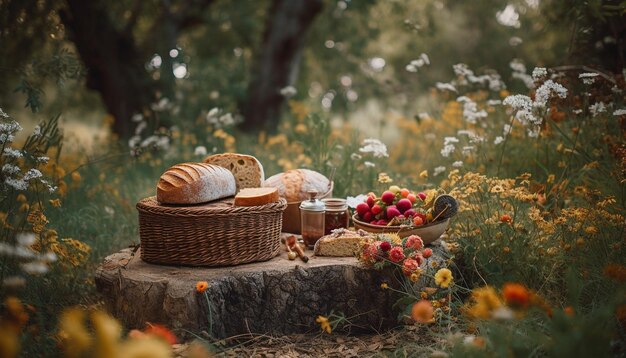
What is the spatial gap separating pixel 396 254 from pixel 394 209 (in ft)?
2.13

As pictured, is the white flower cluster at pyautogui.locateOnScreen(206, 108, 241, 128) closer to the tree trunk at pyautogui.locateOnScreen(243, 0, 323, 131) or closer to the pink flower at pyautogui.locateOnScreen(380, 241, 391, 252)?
the tree trunk at pyautogui.locateOnScreen(243, 0, 323, 131)

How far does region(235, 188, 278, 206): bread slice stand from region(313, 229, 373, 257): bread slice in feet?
1.47

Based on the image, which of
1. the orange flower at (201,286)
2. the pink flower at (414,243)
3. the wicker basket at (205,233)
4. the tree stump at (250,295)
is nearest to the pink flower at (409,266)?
the pink flower at (414,243)

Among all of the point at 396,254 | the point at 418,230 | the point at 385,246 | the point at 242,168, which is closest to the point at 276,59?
the point at 242,168

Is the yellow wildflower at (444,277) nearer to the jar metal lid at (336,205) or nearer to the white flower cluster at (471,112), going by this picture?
the jar metal lid at (336,205)

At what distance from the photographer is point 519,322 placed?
3.05 metres

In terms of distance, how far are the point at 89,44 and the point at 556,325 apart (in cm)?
759

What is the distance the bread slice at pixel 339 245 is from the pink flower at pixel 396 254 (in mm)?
344

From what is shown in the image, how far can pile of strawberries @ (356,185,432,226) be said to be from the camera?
3.97 m

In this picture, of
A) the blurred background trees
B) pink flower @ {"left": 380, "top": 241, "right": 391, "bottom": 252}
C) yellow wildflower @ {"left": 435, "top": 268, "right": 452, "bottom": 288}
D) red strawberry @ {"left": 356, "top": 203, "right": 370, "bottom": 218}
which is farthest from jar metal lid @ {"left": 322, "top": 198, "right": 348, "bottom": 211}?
the blurred background trees

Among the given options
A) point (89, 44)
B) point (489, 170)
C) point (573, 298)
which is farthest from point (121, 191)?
point (573, 298)

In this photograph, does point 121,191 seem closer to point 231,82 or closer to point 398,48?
point 231,82

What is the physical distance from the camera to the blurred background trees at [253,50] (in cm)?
547

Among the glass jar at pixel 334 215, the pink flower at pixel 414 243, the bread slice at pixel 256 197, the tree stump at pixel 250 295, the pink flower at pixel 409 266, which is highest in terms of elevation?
the bread slice at pixel 256 197
